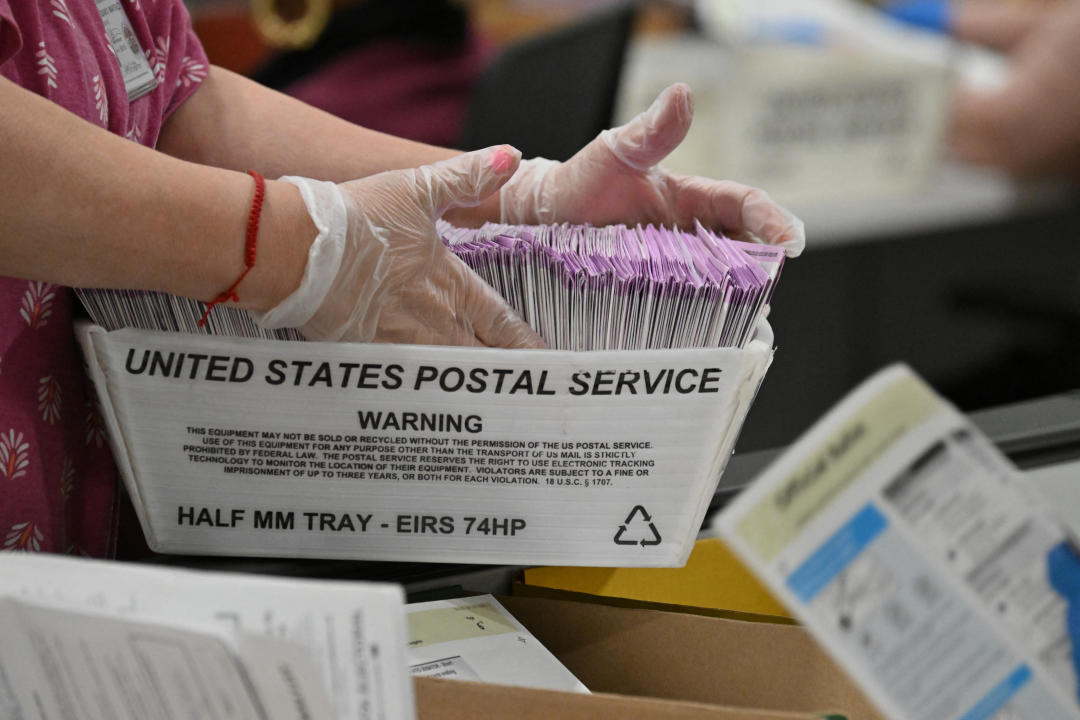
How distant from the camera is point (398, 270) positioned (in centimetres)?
71

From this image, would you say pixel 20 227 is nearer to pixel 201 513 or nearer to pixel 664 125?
pixel 201 513

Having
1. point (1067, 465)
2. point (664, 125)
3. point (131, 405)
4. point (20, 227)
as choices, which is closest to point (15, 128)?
point (20, 227)

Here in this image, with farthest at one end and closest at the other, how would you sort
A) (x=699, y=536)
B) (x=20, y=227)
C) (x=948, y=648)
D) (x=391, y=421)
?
(x=699, y=536), (x=391, y=421), (x=20, y=227), (x=948, y=648)

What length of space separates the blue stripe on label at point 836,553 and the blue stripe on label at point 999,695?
94 millimetres

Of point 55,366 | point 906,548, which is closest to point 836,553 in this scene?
point 906,548

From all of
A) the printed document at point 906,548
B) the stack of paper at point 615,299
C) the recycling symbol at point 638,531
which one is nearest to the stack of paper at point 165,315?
the stack of paper at point 615,299

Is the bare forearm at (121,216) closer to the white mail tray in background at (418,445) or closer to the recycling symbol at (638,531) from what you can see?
the white mail tray in background at (418,445)

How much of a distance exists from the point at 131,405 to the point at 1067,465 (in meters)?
0.74

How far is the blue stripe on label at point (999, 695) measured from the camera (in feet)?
1.65

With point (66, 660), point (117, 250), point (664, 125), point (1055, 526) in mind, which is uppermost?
point (664, 125)

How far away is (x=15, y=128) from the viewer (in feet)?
1.92

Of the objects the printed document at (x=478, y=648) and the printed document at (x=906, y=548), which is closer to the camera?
A: the printed document at (x=906, y=548)

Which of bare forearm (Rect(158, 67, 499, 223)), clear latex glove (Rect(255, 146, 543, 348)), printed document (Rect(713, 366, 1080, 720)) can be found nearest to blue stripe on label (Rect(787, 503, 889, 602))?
printed document (Rect(713, 366, 1080, 720))

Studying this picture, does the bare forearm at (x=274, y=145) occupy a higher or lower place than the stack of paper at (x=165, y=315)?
higher
